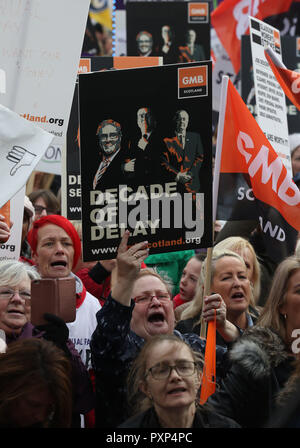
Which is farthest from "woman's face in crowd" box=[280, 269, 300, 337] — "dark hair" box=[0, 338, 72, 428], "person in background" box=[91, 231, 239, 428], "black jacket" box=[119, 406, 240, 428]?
"dark hair" box=[0, 338, 72, 428]

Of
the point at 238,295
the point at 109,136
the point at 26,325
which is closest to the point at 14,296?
the point at 26,325

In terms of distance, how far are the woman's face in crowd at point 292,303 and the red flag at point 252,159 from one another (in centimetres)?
61

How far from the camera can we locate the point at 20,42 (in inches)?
211

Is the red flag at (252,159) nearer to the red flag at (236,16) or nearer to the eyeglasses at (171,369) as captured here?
the eyeglasses at (171,369)

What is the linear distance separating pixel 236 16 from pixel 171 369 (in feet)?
19.6

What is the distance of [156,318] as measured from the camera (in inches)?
174

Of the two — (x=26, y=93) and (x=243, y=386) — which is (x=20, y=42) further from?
(x=243, y=386)

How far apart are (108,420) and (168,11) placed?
17.6 ft

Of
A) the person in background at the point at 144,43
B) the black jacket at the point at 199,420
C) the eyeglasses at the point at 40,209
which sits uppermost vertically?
the person in background at the point at 144,43

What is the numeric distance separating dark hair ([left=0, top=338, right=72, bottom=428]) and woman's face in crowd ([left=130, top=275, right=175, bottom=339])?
97cm

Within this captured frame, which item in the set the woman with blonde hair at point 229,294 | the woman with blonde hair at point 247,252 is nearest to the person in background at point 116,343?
the woman with blonde hair at point 229,294

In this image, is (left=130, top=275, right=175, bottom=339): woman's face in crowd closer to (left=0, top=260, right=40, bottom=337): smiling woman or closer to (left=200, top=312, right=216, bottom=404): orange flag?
(left=200, top=312, right=216, bottom=404): orange flag

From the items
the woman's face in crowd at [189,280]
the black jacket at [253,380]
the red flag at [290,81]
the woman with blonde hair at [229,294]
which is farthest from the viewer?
the woman's face in crowd at [189,280]

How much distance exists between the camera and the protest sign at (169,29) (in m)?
8.16
